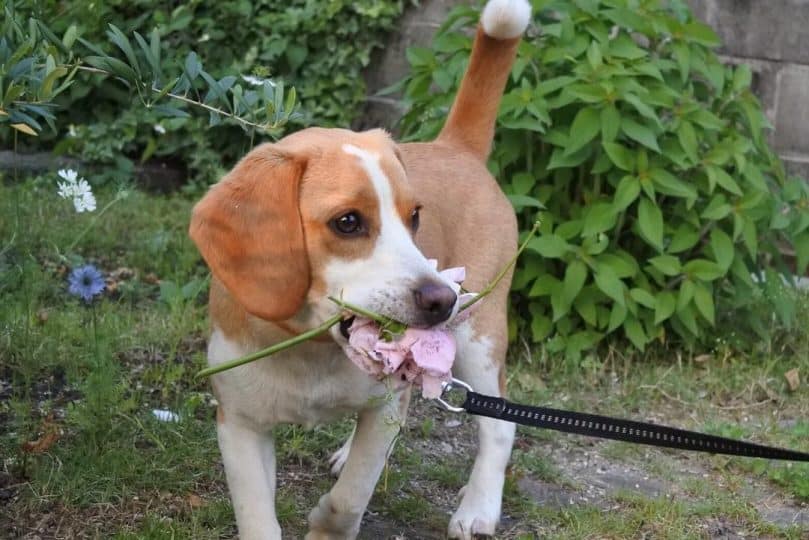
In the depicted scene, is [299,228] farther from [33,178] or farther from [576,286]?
[33,178]

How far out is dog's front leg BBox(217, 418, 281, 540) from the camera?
310 centimetres

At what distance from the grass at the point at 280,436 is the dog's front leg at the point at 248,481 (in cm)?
33

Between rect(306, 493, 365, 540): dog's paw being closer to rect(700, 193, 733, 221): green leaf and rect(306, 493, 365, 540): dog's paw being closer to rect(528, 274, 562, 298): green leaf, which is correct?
rect(528, 274, 562, 298): green leaf

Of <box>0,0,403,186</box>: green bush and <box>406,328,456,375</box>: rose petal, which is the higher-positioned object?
<box>406,328,456,375</box>: rose petal

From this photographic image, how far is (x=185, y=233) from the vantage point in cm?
584

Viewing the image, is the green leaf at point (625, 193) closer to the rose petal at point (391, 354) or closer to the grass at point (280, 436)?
the grass at point (280, 436)

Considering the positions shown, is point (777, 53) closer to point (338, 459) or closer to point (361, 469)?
point (338, 459)

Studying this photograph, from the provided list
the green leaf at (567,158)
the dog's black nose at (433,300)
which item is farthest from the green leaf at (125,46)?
the green leaf at (567,158)

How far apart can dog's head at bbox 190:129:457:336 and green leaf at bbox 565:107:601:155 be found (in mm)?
1921

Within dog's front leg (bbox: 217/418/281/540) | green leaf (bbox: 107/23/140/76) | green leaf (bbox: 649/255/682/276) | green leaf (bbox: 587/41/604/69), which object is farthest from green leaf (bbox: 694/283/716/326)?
green leaf (bbox: 107/23/140/76)

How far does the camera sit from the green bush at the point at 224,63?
660cm

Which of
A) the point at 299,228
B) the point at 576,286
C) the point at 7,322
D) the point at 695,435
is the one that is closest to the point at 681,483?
the point at 576,286

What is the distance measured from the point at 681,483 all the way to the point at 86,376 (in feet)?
6.40

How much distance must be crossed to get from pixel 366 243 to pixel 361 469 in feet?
2.30
